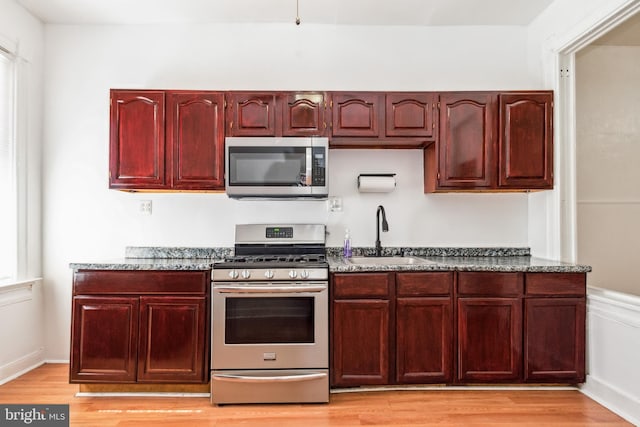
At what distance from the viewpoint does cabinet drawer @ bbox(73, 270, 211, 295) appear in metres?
2.56

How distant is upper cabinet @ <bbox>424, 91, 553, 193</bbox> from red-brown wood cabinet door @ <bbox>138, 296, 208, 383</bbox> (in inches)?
75.1

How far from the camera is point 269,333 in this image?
251 cm

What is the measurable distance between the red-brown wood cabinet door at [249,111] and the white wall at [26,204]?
1565mm

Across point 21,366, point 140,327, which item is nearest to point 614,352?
point 140,327

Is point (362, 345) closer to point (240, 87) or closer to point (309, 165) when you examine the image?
point (309, 165)

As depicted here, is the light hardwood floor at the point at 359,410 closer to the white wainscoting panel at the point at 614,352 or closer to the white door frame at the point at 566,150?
the white wainscoting panel at the point at 614,352

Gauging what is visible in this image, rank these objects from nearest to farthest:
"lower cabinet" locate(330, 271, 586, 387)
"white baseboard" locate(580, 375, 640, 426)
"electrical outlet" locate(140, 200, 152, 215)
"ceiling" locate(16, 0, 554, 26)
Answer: "white baseboard" locate(580, 375, 640, 426) < "lower cabinet" locate(330, 271, 586, 387) < "ceiling" locate(16, 0, 554, 26) < "electrical outlet" locate(140, 200, 152, 215)

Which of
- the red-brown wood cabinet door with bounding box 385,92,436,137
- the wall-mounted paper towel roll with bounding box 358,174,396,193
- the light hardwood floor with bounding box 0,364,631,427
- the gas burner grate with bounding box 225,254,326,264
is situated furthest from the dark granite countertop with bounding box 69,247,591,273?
the red-brown wood cabinet door with bounding box 385,92,436,137

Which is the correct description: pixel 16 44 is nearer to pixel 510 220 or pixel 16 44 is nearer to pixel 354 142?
pixel 354 142

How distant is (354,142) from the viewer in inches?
116

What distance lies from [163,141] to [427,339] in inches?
87.9

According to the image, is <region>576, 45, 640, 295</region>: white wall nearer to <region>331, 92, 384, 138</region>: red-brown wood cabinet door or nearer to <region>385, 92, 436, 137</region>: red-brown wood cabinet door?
<region>385, 92, 436, 137</region>: red-brown wood cabinet door

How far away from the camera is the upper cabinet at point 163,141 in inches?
112

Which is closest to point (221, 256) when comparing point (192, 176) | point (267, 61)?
point (192, 176)
